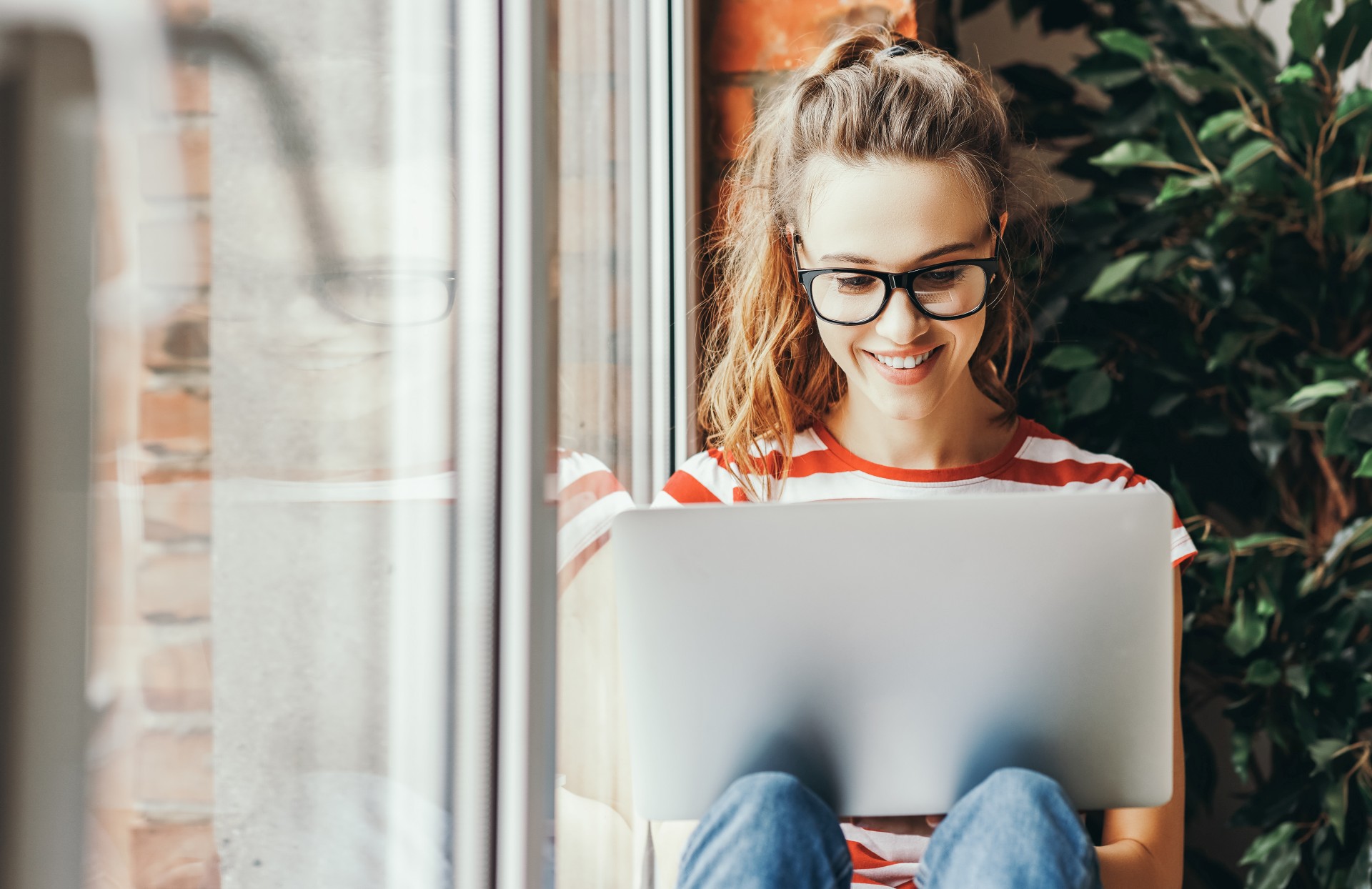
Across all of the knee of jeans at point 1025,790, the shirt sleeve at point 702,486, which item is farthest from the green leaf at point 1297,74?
the knee of jeans at point 1025,790

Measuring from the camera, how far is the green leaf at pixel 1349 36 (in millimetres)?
1450

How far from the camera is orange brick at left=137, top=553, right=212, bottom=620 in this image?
1.02ft

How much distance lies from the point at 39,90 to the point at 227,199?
10cm

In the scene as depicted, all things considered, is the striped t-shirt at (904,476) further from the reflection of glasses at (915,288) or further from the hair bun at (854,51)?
the hair bun at (854,51)

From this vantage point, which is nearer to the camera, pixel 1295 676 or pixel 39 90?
pixel 39 90

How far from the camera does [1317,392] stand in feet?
4.67

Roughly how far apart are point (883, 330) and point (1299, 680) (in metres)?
0.98

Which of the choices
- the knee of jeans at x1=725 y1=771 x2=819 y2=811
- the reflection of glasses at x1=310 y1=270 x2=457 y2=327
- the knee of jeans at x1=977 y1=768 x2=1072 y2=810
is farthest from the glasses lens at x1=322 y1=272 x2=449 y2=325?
the knee of jeans at x1=977 y1=768 x2=1072 y2=810

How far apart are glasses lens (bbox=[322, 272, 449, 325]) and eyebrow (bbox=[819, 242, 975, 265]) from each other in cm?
49

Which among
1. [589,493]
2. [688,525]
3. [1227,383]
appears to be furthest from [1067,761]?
[1227,383]

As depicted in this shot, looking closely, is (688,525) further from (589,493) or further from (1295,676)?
(1295,676)

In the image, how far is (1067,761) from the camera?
2.25 ft

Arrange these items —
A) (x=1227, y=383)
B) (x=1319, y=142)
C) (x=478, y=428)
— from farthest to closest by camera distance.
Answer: (x=1227, y=383), (x=1319, y=142), (x=478, y=428)

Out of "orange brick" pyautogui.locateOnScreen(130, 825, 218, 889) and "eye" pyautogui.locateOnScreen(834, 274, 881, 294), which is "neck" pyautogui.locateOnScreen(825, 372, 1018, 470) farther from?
"orange brick" pyautogui.locateOnScreen(130, 825, 218, 889)
